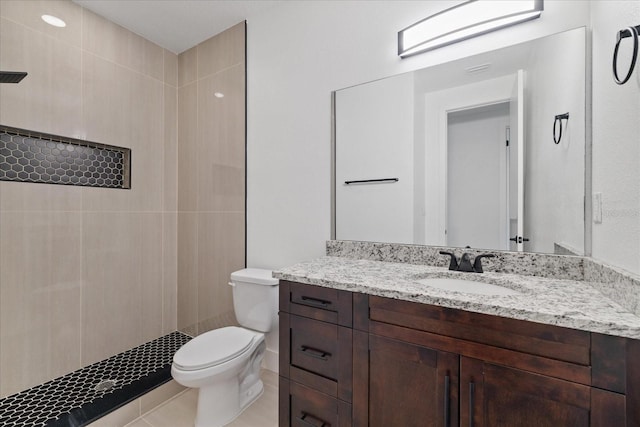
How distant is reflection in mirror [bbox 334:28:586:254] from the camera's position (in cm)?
125

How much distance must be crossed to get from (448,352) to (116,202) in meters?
2.51

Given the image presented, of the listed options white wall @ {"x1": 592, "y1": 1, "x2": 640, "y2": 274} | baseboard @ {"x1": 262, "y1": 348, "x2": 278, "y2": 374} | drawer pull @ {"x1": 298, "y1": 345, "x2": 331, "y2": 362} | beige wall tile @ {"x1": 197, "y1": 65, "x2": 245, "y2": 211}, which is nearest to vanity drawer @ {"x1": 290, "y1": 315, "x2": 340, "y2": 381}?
drawer pull @ {"x1": 298, "y1": 345, "x2": 331, "y2": 362}

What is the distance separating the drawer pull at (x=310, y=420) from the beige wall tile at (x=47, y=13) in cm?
280

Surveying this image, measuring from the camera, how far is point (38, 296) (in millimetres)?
1869

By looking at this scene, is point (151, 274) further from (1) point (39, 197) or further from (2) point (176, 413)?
(2) point (176, 413)

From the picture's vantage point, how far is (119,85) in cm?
231

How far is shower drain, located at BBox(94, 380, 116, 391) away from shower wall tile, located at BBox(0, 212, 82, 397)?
0.34 meters

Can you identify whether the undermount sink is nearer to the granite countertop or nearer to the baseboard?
the granite countertop

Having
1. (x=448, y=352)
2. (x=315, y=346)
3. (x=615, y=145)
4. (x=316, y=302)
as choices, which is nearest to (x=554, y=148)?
(x=615, y=145)

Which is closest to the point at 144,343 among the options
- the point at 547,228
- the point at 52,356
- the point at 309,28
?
the point at 52,356

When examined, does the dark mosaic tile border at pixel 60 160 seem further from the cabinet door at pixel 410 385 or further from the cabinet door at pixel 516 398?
the cabinet door at pixel 516 398

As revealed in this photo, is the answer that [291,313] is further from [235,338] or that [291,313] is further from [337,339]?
[235,338]

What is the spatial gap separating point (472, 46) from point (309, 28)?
1.07 meters

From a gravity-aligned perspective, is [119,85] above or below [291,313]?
above
